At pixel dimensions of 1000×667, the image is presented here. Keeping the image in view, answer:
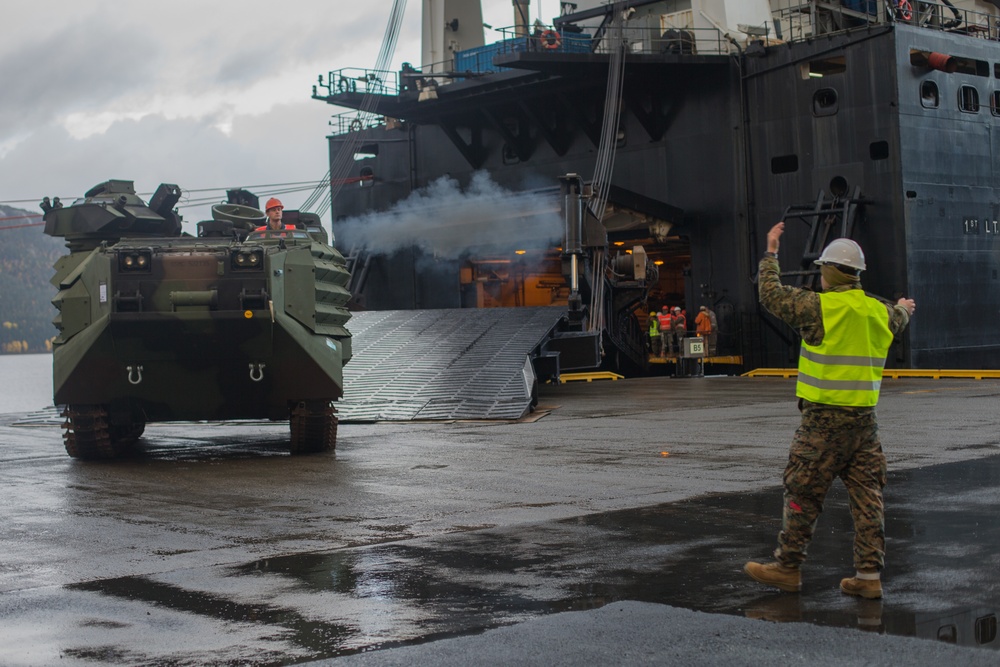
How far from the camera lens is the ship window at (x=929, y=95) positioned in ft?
93.6

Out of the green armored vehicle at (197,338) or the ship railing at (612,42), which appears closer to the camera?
the green armored vehicle at (197,338)

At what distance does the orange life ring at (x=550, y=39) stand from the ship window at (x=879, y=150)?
296 inches

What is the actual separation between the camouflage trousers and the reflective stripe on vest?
67 millimetres

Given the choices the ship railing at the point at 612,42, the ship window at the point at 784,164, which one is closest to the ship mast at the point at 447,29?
the ship railing at the point at 612,42

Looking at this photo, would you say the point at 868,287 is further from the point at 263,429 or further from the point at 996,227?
the point at 263,429

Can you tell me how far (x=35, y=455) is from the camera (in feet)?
46.6

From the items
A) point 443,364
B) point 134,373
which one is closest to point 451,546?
point 134,373

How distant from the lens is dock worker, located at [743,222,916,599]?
226 inches

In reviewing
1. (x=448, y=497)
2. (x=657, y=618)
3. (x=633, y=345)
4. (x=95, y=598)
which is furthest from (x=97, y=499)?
(x=633, y=345)

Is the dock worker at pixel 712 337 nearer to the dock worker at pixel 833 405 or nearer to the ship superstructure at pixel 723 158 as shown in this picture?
the ship superstructure at pixel 723 158

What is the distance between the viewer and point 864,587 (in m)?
5.49

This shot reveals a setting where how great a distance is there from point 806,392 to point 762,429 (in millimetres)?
8747

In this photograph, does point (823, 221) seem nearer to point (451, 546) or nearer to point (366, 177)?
point (366, 177)

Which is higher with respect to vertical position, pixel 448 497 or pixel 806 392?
pixel 806 392
